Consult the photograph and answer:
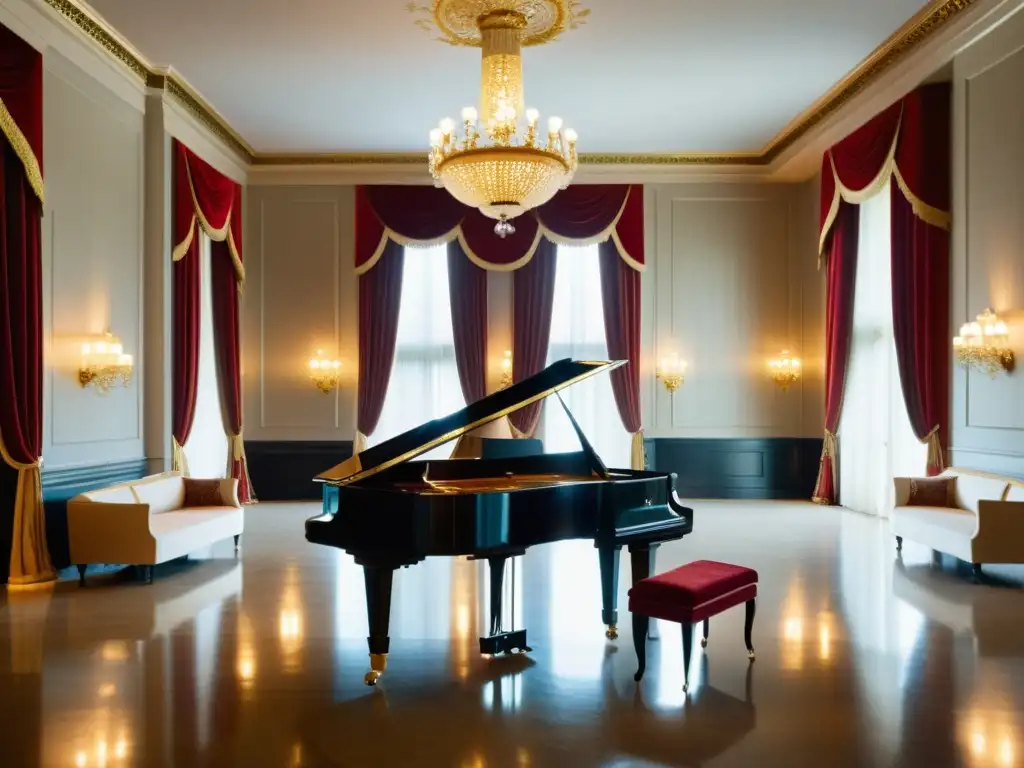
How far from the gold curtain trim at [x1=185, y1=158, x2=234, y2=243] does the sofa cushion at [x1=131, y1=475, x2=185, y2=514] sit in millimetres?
2874

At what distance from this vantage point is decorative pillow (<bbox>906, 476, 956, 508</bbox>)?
7.03 m

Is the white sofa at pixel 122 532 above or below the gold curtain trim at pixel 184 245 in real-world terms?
below

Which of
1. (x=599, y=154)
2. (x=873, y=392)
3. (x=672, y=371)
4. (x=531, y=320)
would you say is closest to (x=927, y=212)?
(x=873, y=392)

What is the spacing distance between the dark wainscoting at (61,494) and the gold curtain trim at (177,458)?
127 cm

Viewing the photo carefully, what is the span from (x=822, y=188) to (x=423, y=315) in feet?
15.5

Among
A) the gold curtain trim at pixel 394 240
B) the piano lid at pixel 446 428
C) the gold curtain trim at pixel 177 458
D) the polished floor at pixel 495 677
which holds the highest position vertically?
the gold curtain trim at pixel 394 240

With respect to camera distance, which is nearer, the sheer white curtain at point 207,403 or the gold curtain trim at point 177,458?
the gold curtain trim at point 177,458

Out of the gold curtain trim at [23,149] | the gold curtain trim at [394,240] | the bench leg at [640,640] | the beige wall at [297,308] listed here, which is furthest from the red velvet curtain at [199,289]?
the bench leg at [640,640]

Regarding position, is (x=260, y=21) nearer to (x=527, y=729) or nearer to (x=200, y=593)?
(x=200, y=593)

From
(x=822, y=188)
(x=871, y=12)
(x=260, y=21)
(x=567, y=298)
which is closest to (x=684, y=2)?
(x=871, y=12)

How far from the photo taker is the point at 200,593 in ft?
19.1

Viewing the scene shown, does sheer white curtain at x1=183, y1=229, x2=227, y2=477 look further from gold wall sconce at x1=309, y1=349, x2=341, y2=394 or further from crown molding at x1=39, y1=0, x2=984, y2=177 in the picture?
crown molding at x1=39, y1=0, x2=984, y2=177

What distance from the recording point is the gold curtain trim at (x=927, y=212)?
730 centimetres

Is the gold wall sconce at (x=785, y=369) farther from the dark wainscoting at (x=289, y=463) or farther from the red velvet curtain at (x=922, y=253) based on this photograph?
the dark wainscoting at (x=289, y=463)
